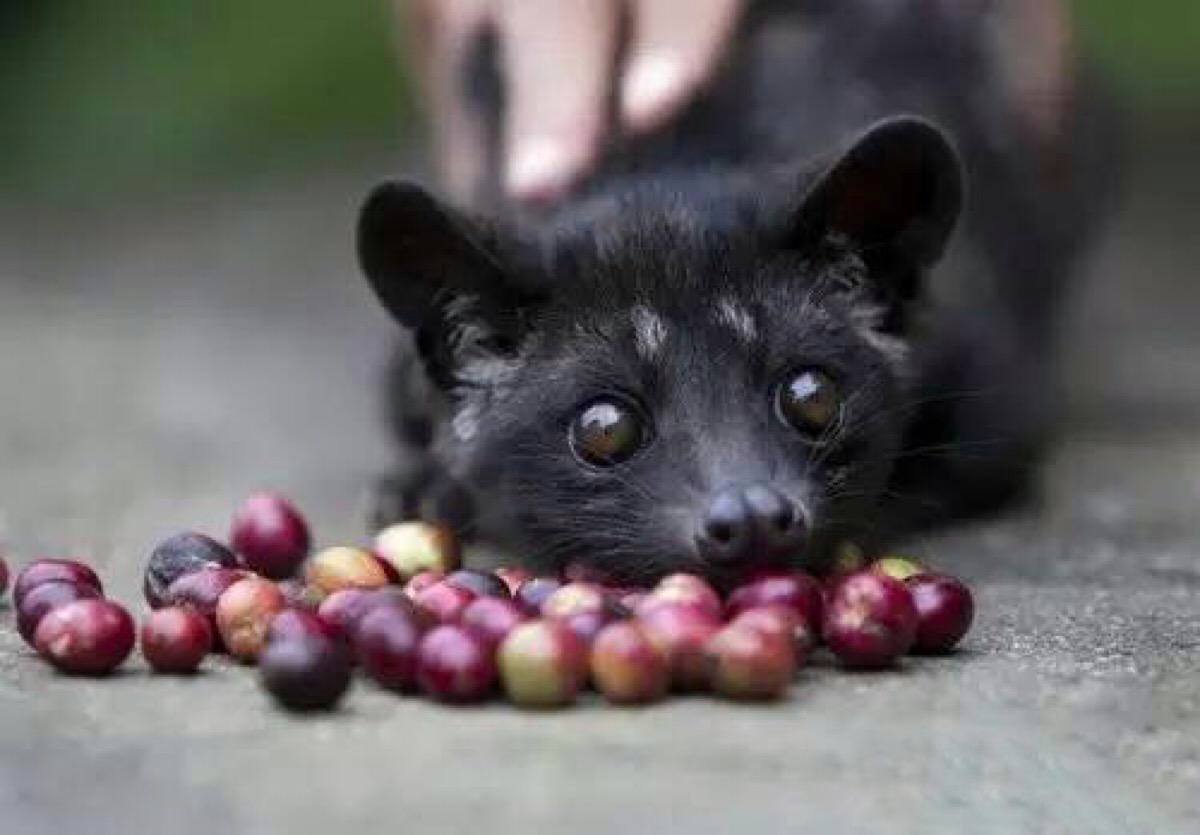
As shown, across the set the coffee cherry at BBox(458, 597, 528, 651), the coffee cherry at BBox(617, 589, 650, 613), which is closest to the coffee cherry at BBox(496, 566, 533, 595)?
the coffee cherry at BBox(617, 589, 650, 613)

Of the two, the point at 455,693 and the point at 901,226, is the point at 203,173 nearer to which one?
the point at 901,226

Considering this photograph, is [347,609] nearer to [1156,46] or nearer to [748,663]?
[748,663]

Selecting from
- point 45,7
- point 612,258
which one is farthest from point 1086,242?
point 45,7

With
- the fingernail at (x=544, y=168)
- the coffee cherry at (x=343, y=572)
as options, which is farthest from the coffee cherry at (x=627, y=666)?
the fingernail at (x=544, y=168)

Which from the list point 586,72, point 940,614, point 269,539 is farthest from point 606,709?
point 586,72

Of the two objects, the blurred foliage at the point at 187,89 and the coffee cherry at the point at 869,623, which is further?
the blurred foliage at the point at 187,89

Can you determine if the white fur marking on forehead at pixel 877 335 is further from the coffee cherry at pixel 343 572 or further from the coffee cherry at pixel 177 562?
the coffee cherry at pixel 177 562

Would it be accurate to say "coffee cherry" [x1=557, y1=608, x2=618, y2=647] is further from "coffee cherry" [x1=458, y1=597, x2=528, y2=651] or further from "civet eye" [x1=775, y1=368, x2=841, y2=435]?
"civet eye" [x1=775, y1=368, x2=841, y2=435]
